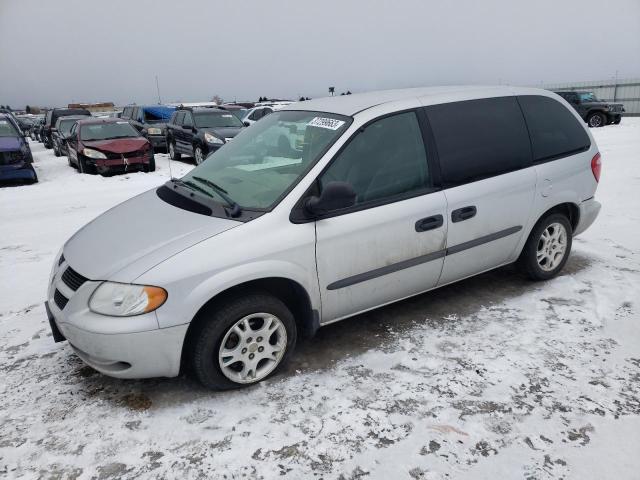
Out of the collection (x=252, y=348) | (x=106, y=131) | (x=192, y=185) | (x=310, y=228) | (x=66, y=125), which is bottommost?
(x=252, y=348)

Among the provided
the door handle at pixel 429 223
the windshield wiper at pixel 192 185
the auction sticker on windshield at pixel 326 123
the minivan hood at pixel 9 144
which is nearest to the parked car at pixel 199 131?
the minivan hood at pixel 9 144

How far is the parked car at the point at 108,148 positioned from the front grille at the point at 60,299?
30.3 ft

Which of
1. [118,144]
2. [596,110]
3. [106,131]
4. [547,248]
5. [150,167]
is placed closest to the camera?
[547,248]

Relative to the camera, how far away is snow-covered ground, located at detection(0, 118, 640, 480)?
2.34 metres

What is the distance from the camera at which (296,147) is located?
3.37 m

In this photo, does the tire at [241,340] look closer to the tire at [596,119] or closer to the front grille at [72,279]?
the front grille at [72,279]

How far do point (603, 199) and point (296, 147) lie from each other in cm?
591

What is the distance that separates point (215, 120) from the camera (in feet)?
44.5

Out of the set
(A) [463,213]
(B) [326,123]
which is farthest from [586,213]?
(B) [326,123]

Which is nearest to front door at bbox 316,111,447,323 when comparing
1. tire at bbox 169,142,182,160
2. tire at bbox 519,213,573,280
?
tire at bbox 519,213,573,280

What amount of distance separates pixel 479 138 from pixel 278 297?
6.49 ft

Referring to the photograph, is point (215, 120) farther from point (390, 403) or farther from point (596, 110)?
point (596, 110)

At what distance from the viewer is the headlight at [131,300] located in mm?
2545

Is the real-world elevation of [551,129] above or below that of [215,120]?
below
